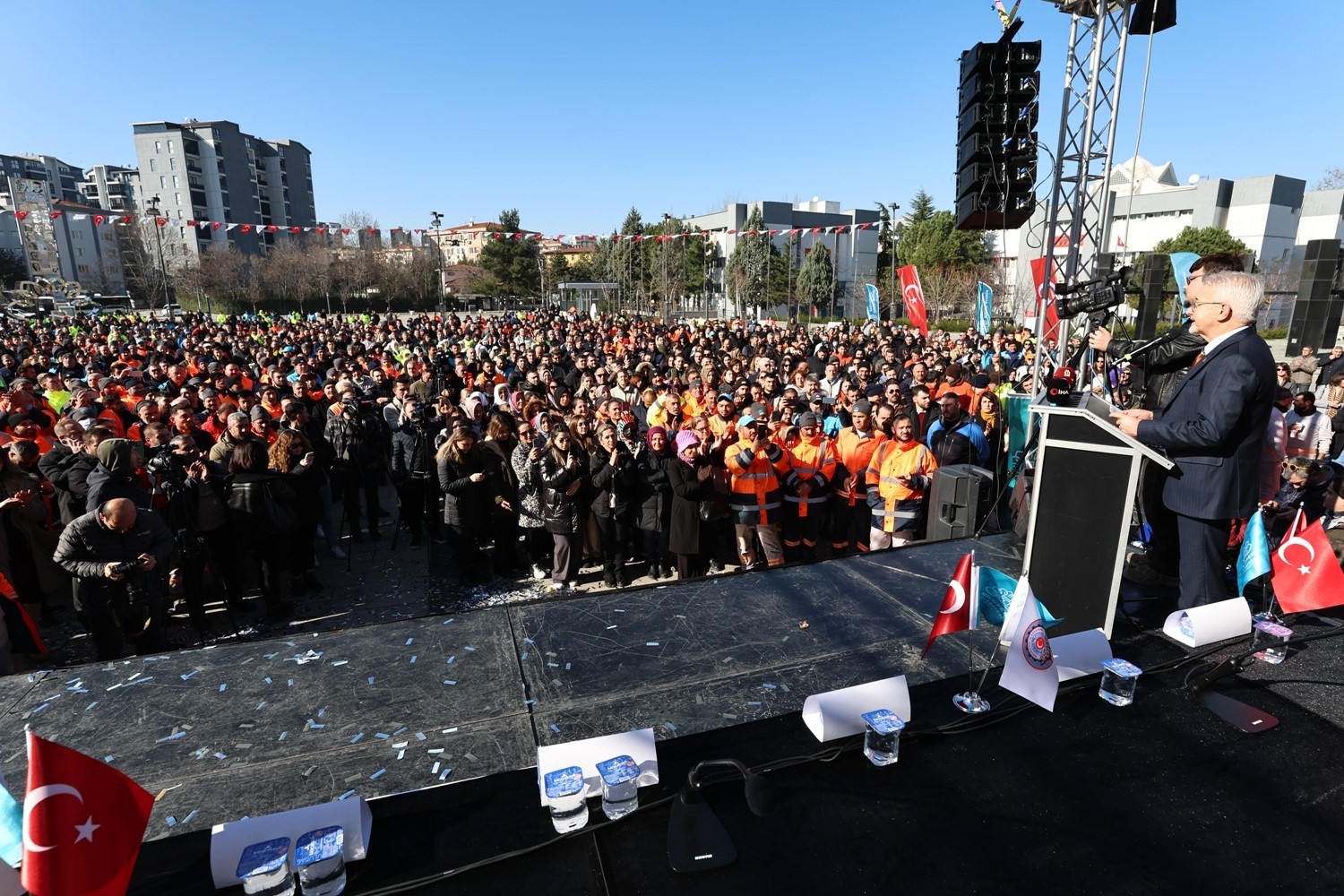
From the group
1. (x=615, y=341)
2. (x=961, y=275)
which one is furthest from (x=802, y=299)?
(x=615, y=341)

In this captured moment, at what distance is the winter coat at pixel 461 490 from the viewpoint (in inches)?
258

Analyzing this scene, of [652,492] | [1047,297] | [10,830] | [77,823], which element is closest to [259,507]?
[652,492]

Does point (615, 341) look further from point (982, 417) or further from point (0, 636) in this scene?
point (0, 636)

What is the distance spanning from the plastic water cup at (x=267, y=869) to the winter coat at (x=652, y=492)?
4.81 m

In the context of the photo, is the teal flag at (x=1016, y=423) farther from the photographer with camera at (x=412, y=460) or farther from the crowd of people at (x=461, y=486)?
the photographer with camera at (x=412, y=460)

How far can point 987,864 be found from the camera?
185 cm

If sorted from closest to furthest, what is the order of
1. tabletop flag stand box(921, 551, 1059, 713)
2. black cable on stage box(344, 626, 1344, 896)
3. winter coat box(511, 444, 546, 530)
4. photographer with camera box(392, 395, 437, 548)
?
1. black cable on stage box(344, 626, 1344, 896)
2. tabletop flag stand box(921, 551, 1059, 713)
3. winter coat box(511, 444, 546, 530)
4. photographer with camera box(392, 395, 437, 548)

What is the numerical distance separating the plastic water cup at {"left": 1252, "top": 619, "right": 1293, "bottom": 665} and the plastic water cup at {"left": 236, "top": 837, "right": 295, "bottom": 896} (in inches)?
142

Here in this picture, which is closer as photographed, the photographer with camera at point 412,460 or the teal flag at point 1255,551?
the teal flag at point 1255,551

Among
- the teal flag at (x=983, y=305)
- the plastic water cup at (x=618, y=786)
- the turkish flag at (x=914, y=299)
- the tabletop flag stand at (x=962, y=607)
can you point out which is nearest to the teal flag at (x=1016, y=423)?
the tabletop flag stand at (x=962, y=607)

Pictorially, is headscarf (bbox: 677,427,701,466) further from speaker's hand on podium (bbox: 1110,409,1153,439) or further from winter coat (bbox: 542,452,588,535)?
speaker's hand on podium (bbox: 1110,409,1153,439)

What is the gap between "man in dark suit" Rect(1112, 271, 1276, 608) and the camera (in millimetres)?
2814

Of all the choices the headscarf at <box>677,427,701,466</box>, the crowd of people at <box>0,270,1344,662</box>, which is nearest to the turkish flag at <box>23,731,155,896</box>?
the crowd of people at <box>0,270,1344,662</box>

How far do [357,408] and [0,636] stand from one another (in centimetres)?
500
